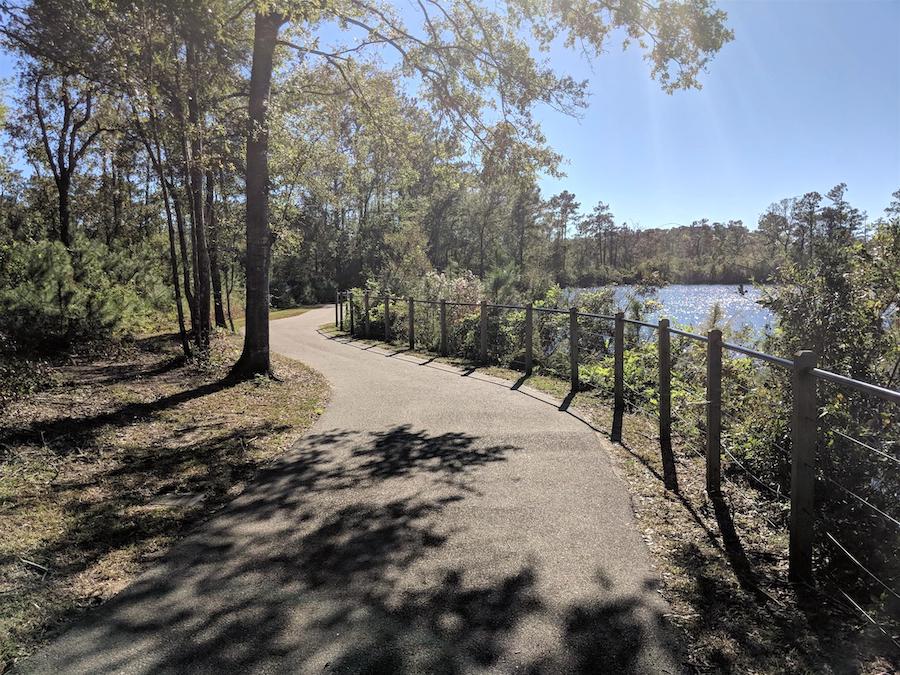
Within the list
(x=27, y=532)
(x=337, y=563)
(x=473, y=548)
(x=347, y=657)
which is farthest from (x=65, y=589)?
(x=473, y=548)

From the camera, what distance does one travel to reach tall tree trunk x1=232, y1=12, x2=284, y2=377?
939 cm

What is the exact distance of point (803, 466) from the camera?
310 centimetres

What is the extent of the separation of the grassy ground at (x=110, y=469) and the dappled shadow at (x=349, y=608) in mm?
312

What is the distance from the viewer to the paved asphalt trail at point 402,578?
258cm

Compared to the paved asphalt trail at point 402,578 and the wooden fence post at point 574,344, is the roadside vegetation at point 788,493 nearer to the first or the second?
the paved asphalt trail at point 402,578

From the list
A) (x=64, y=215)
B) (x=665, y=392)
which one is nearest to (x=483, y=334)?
(x=665, y=392)

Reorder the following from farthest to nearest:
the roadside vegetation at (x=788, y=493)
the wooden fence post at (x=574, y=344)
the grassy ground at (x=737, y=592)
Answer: the wooden fence post at (x=574, y=344), the roadside vegetation at (x=788, y=493), the grassy ground at (x=737, y=592)

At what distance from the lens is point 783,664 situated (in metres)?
2.48

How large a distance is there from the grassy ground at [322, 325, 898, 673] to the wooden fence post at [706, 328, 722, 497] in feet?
0.54

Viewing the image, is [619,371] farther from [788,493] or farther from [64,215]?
[64,215]

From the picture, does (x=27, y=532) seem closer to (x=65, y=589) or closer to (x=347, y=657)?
(x=65, y=589)

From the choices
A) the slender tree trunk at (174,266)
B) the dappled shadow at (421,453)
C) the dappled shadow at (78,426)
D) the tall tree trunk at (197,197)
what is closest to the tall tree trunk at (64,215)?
the tall tree trunk at (197,197)

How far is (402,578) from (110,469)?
344 cm

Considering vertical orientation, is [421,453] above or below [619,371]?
below
